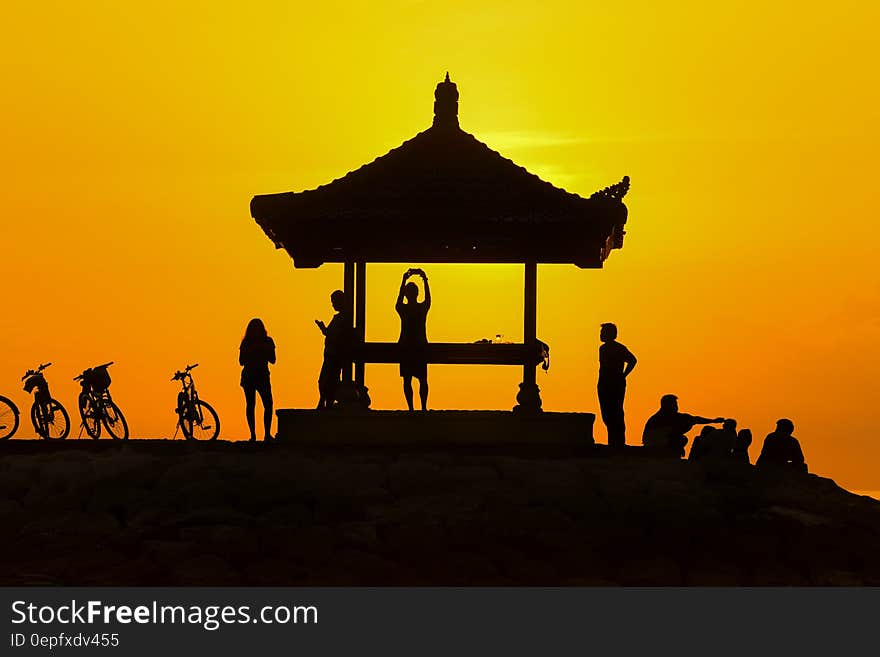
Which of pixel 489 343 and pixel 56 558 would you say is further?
pixel 489 343

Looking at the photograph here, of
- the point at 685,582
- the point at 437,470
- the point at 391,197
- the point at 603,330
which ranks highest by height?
the point at 391,197

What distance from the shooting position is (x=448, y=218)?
24672mm

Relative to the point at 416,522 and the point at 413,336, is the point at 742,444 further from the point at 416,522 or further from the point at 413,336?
the point at 416,522

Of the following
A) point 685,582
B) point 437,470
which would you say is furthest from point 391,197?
point 685,582

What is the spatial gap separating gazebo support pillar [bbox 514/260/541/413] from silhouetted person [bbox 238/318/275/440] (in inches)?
153

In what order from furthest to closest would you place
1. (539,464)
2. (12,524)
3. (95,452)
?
(95,452), (539,464), (12,524)

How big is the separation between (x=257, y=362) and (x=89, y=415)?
4411 millimetres

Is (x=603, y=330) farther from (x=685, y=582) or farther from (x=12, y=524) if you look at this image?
(x=12, y=524)

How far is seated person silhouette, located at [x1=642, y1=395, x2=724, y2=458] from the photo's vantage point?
25.1 metres

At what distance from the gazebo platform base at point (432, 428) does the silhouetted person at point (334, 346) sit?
0.75 metres

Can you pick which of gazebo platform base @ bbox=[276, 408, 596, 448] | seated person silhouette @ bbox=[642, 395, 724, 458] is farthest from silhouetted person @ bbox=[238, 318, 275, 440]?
seated person silhouette @ bbox=[642, 395, 724, 458]

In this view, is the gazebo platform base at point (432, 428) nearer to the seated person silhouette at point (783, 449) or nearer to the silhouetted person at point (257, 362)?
the silhouetted person at point (257, 362)

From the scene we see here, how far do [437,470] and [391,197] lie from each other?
16.2 feet

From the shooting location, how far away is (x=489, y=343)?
83.9 feet
